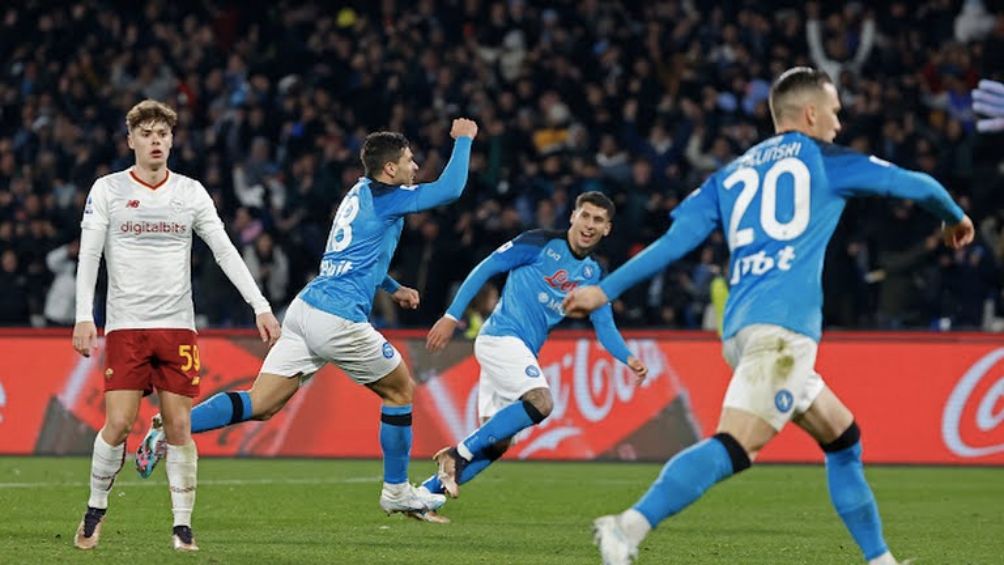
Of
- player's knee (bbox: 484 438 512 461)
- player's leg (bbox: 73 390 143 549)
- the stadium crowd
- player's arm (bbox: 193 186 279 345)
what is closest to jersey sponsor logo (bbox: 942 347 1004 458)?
the stadium crowd

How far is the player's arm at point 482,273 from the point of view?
1152 centimetres

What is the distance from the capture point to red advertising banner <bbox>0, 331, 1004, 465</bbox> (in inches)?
717

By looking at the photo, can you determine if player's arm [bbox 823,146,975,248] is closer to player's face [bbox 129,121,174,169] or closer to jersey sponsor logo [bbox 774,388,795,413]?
jersey sponsor logo [bbox 774,388,795,413]

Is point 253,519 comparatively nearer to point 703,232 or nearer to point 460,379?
point 703,232

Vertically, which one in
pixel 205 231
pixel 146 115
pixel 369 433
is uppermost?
pixel 146 115

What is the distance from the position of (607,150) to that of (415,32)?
397cm

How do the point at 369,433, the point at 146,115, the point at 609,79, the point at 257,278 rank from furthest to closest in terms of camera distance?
the point at 609,79, the point at 257,278, the point at 369,433, the point at 146,115

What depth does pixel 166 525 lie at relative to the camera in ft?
36.0

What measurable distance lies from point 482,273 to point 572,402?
631 centimetres

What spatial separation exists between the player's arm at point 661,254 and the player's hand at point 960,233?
1016 mm

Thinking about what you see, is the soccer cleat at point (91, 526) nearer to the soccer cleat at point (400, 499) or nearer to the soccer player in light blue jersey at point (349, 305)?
the soccer player in light blue jersey at point (349, 305)

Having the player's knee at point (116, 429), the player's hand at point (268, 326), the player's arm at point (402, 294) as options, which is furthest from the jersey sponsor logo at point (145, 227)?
the player's arm at point (402, 294)

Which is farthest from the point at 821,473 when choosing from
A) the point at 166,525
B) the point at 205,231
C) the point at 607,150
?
the point at 205,231

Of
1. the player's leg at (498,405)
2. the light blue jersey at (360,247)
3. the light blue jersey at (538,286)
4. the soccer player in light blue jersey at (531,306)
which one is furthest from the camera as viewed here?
the light blue jersey at (538,286)
